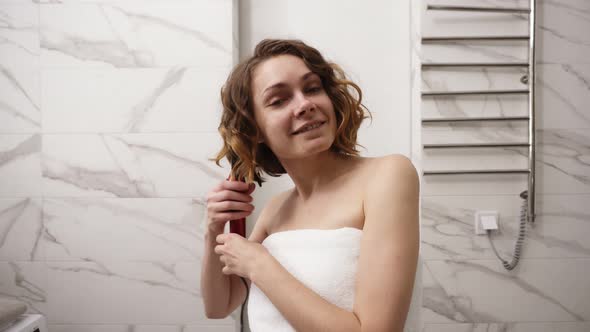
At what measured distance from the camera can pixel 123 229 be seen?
193cm

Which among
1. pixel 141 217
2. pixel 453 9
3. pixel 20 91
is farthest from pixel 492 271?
pixel 20 91

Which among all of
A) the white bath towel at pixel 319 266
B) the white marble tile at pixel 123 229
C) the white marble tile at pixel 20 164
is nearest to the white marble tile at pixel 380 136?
the white marble tile at pixel 123 229

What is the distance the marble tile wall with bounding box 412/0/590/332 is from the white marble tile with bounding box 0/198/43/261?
187 cm

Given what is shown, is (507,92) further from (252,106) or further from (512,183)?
(252,106)

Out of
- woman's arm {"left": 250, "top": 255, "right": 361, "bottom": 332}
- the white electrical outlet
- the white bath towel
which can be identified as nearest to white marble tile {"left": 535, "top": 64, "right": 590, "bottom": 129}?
the white electrical outlet

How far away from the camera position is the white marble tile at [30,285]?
1.95 m

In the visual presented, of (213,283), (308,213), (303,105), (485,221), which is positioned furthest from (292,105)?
(485,221)

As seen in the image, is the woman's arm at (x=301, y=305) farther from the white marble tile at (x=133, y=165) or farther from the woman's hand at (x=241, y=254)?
the white marble tile at (x=133, y=165)

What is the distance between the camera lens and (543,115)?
6.01ft

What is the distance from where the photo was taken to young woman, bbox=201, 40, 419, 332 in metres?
0.73

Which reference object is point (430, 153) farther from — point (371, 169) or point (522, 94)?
point (371, 169)

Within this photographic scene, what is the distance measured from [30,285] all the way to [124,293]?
0.47m

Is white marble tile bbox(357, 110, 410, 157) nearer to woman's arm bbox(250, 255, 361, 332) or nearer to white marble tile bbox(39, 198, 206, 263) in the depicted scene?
white marble tile bbox(39, 198, 206, 263)

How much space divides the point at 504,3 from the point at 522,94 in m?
0.43
